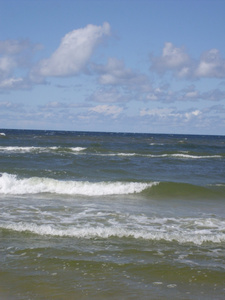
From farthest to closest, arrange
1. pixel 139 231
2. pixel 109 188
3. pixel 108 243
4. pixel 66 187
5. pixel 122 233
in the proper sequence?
pixel 109 188 → pixel 66 187 → pixel 139 231 → pixel 122 233 → pixel 108 243

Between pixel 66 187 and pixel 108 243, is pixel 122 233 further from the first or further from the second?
pixel 66 187

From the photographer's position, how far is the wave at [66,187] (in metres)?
15.5

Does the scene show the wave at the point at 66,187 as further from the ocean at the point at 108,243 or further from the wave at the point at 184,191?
the wave at the point at 184,191

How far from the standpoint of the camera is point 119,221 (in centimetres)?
1008

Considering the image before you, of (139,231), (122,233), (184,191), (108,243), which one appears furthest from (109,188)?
(108,243)

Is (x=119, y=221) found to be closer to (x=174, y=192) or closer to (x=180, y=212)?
(x=180, y=212)

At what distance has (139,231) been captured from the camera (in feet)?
29.1

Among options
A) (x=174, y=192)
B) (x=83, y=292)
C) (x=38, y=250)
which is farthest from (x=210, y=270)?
(x=174, y=192)

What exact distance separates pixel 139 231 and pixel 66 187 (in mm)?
7869

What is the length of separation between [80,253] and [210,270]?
2577 mm

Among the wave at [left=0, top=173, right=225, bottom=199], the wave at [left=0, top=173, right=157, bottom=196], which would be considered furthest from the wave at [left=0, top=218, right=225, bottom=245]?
the wave at [left=0, top=173, right=157, bottom=196]

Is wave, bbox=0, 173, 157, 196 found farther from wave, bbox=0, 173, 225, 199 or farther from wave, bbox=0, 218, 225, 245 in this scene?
wave, bbox=0, 218, 225, 245

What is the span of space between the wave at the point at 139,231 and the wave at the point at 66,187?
620 cm

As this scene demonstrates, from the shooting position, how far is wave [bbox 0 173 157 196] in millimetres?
15469
